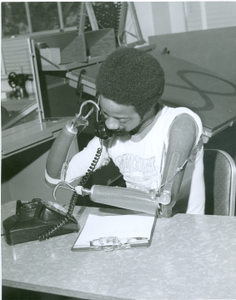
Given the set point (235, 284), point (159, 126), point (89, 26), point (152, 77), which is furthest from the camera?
point (89, 26)

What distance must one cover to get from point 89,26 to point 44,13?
4.75ft

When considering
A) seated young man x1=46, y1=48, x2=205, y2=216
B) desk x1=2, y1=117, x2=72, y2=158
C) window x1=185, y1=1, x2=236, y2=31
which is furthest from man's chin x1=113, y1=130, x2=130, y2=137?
window x1=185, y1=1, x2=236, y2=31

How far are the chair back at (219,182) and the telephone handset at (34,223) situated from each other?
52 centimetres

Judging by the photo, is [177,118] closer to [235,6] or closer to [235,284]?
[235,284]

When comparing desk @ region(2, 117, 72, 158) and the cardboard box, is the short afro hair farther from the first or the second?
the cardboard box

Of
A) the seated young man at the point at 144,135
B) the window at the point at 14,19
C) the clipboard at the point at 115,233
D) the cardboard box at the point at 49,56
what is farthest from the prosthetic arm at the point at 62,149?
the window at the point at 14,19

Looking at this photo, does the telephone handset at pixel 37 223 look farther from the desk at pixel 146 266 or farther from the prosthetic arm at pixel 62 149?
the prosthetic arm at pixel 62 149

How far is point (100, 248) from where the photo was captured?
899 mm

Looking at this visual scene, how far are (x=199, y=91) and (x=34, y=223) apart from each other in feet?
4.87

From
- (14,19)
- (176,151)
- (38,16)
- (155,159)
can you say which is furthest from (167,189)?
(14,19)

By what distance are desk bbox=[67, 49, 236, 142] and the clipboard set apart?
90 centimetres

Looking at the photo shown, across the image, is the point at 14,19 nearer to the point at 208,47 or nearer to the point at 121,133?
the point at 208,47

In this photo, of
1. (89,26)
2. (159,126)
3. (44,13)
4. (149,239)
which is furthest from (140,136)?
(44,13)

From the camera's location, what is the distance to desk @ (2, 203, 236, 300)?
28.2 inches
